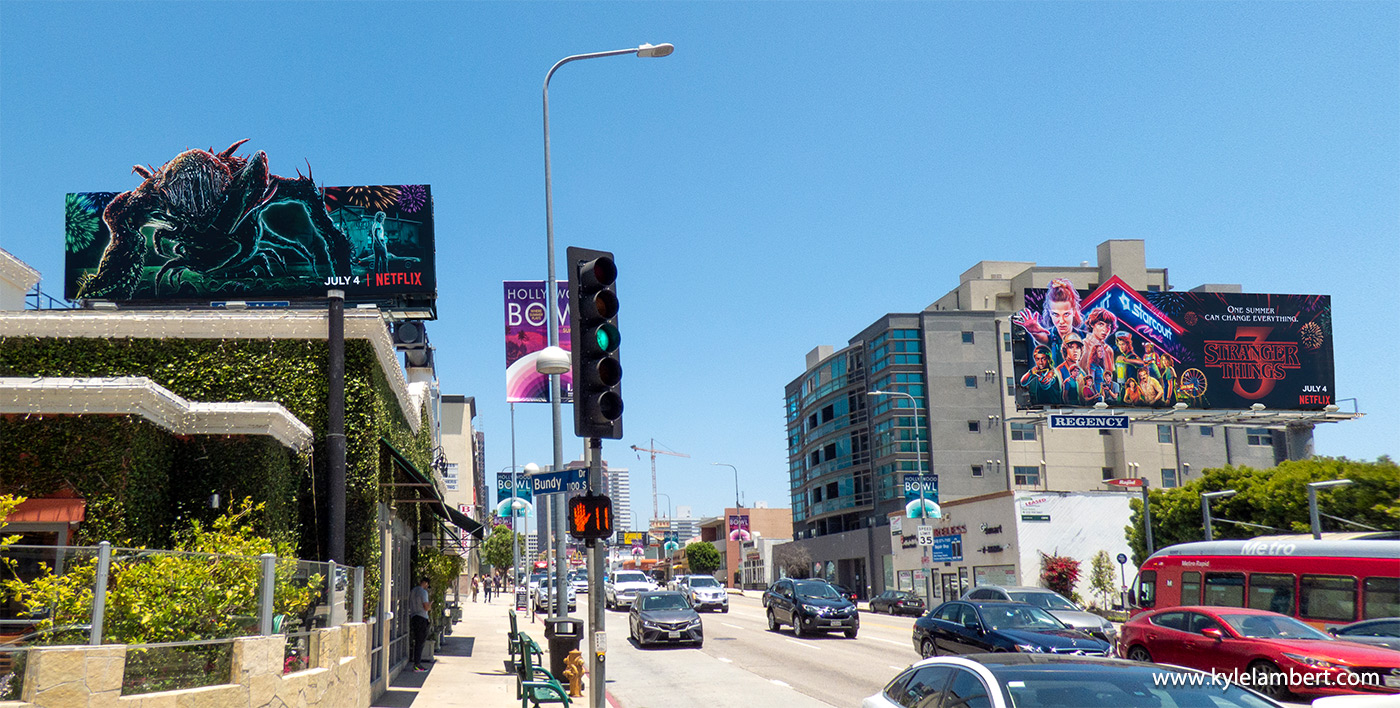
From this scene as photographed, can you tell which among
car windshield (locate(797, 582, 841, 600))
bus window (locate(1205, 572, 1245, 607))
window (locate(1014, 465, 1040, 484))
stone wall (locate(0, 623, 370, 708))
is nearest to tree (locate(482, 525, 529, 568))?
window (locate(1014, 465, 1040, 484))

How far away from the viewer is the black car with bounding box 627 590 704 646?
27172 millimetres

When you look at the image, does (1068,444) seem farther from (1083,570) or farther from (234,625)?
(234,625)

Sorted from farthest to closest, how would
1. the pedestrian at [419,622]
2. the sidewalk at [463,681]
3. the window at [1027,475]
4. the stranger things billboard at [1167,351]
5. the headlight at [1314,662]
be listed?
the window at [1027,475], the stranger things billboard at [1167,351], the pedestrian at [419,622], the sidewalk at [463,681], the headlight at [1314,662]

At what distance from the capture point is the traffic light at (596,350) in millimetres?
8234

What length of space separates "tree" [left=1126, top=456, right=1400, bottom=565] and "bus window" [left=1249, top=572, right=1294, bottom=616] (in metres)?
16.1

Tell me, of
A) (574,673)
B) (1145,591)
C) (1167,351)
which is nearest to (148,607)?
(574,673)

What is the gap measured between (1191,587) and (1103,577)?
83.6 feet

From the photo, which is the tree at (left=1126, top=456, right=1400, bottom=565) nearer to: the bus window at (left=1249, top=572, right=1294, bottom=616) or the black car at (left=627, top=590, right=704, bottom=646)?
the bus window at (left=1249, top=572, right=1294, bottom=616)

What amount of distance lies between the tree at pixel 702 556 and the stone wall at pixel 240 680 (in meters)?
103

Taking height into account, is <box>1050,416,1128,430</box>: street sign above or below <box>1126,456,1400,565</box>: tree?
above

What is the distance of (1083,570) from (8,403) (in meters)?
45.9

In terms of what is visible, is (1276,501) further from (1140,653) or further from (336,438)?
(336,438)

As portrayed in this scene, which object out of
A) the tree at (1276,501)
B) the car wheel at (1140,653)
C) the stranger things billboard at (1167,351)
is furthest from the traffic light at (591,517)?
the stranger things billboard at (1167,351)

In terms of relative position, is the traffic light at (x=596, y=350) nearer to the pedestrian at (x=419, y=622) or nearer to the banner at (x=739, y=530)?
the pedestrian at (x=419, y=622)
